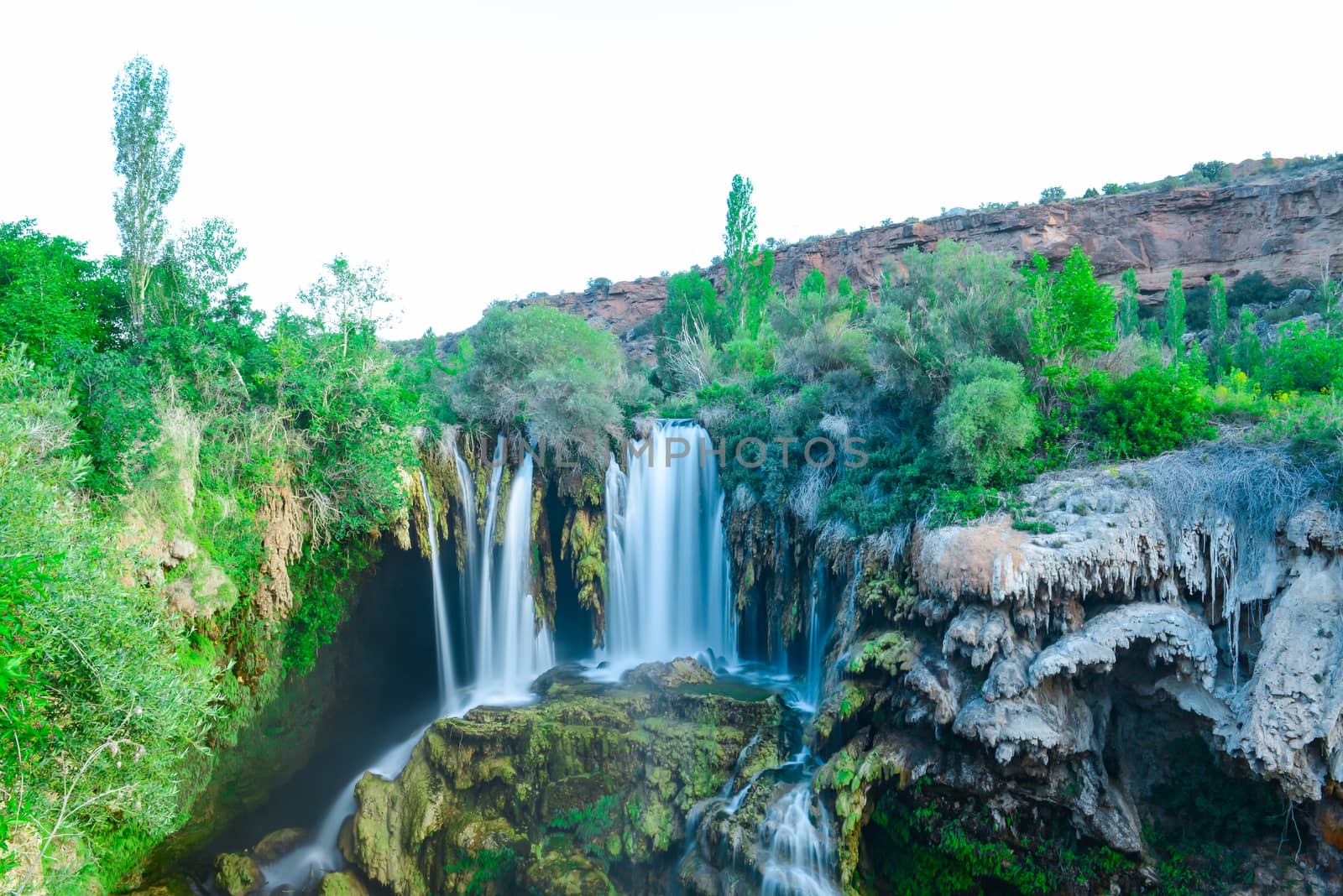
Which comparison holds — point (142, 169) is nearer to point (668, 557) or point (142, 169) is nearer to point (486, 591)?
point (486, 591)

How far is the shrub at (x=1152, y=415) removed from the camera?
10984mm

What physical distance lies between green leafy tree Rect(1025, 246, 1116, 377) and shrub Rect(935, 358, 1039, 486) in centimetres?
132

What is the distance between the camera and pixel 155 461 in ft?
32.5

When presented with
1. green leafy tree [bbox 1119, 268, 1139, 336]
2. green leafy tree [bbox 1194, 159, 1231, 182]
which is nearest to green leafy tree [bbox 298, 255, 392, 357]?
green leafy tree [bbox 1119, 268, 1139, 336]

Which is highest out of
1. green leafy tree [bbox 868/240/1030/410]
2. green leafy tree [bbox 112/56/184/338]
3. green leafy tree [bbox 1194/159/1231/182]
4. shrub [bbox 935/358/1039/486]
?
green leafy tree [bbox 1194/159/1231/182]

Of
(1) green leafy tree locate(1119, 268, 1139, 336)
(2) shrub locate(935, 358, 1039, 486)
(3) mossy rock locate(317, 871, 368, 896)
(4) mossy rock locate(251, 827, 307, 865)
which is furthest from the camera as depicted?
(1) green leafy tree locate(1119, 268, 1139, 336)

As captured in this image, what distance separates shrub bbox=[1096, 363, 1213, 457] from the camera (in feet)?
36.0

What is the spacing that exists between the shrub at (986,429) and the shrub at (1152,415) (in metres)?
1.20

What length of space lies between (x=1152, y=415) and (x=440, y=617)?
13411mm

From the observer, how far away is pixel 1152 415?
36.4 feet

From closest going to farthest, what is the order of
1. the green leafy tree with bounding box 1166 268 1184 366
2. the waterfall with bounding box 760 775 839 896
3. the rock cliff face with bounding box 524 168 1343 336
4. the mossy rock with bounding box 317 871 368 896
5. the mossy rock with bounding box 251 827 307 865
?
1. the waterfall with bounding box 760 775 839 896
2. the mossy rock with bounding box 317 871 368 896
3. the mossy rock with bounding box 251 827 307 865
4. the green leafy tree with bounding box 1166 268 1184 366
5. the rock cliff face with bounding box 524 168 1343 336

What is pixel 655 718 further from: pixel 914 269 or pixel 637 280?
pixel 637 280

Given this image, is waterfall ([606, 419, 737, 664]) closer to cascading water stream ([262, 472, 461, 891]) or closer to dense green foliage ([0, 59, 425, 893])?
cascading water stream ([262, 472, 461, 891])

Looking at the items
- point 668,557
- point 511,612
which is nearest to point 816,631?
point 668,557
